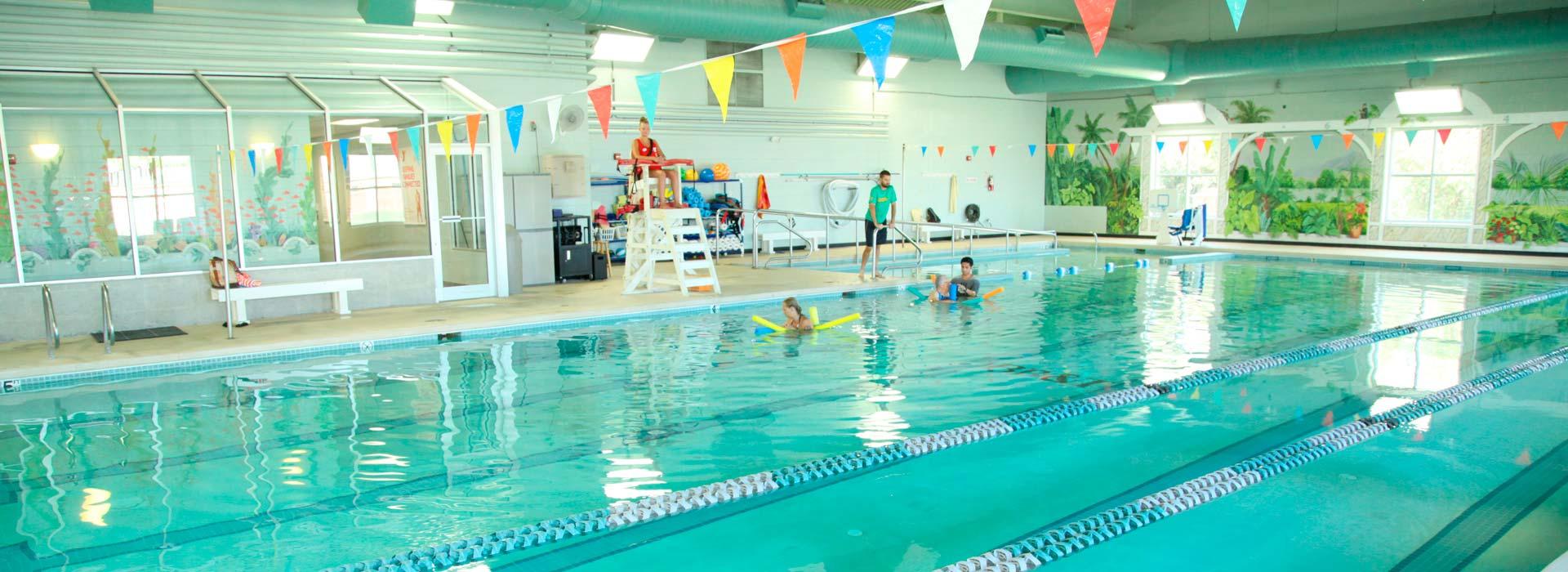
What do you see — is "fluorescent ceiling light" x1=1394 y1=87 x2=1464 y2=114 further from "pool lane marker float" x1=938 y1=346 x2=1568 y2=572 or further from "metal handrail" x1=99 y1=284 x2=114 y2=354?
"metal handrail" x1=99 y1=284 x2=114 y2=354

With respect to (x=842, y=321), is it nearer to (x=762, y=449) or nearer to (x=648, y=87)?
(x=648, y=87)

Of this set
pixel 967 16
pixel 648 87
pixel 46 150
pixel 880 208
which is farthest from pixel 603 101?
pixel 880 208

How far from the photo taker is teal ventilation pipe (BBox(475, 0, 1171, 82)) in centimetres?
962

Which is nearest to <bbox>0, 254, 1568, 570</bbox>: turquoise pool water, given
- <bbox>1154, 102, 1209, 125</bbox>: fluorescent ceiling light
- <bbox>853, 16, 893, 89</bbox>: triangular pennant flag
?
<bbox>853, 16, 893, 89</bbox>: triangular pennant flag

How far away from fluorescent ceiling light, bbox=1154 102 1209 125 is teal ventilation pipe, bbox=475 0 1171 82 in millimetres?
2630

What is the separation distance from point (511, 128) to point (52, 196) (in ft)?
12.0

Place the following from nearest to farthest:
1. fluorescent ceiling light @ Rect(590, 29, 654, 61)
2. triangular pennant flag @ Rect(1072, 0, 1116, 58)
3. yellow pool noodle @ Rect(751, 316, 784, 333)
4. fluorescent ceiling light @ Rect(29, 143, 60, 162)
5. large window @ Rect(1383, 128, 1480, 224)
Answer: triangular pennant flag @ Rect(1072, 0, 1116, 58), fluorescent ceiling light @ Rect(29, 143, 60, 162), yellow pool noodle @ Rect(751, 316, 784, 333), fluorescent ceiling light @ Rect(590, 29, 654, 61), large window @ Rect(1383, 128, 1480, 224)

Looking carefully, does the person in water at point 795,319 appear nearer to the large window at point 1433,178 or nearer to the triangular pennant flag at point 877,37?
the triangular pennant flag at point 877,37

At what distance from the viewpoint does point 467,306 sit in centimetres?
921

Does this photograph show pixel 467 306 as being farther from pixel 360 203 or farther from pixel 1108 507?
pixel 1108 507

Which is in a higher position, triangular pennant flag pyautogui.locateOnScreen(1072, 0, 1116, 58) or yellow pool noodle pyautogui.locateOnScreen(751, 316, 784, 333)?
triangular pennant flag pyautogui.locateOnScreen(1072, 0, 1116, 58)

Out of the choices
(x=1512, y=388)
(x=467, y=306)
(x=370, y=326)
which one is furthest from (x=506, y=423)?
(x=1512, y=388)

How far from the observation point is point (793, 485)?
438 centimetres

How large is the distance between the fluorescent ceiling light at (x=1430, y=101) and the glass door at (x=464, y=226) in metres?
14.0
